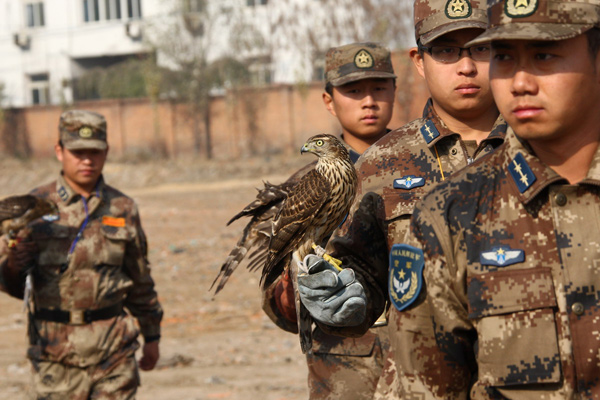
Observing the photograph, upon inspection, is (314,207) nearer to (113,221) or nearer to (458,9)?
(458,9)

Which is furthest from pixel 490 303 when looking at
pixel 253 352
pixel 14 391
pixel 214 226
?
pixel 214 226

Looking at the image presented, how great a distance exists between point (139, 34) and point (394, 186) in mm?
43237

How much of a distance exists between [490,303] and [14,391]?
7.81m

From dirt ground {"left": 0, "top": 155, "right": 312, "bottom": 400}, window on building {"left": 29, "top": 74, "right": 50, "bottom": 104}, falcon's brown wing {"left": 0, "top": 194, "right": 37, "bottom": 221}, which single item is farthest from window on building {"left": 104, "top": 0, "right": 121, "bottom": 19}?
falcon's brown wing {"left": 0, "top": 194, "right": 37, "bottom": 221}

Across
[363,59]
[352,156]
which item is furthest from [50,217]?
[363,59]

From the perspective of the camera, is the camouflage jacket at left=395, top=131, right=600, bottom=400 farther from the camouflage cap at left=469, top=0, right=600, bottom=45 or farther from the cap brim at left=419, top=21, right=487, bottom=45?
the cap brim at left=419, top=21, right=487, bottom=45

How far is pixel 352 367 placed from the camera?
15.7 ft

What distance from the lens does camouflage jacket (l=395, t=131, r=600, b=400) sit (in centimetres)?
241

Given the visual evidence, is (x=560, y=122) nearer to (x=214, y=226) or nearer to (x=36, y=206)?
(x=36, y=206)

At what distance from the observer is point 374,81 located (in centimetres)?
568

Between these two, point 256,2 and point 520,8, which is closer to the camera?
point 520,8

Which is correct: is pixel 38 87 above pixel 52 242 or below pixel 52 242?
above

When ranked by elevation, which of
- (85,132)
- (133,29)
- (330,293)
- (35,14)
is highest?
(35,14)

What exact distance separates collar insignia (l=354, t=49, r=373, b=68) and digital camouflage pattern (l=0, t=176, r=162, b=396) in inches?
88.3
